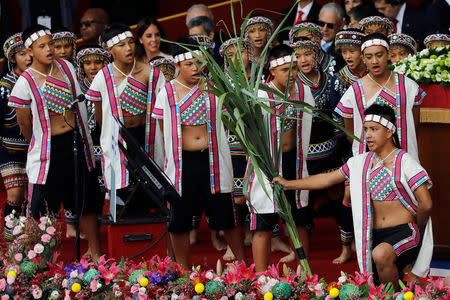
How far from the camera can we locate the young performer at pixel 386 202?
466 cm

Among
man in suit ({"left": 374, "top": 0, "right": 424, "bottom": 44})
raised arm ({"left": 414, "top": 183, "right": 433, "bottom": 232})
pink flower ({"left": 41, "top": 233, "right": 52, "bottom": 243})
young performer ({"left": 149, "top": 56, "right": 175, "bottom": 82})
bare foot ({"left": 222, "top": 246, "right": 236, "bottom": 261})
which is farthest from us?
man in suit ({"left": 374, "top": 0, "right": 424, "bottom": 44})

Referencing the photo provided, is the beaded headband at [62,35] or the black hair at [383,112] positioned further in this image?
the beaded headband at [62,35]

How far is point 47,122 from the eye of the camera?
5895mm

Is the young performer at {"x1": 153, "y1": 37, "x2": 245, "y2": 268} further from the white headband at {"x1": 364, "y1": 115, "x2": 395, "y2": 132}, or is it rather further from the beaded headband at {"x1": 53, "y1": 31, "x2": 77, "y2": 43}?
the beaded headband at {"x1": 53, "y1": 31, "x2": 77, "y2": 43}

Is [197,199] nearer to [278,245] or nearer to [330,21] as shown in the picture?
[278,245]

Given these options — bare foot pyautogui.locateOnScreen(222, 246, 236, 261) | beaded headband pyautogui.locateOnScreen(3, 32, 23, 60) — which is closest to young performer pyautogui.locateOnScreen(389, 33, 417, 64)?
bare foot pyautogui.locateOnScreen(222, 246, 236, 261)

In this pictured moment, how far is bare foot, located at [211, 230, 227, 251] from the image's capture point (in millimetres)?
6715

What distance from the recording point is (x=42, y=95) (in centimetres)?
A: 589

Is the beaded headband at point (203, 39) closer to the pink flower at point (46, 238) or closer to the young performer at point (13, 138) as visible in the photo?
the young performer at point (13, 138)

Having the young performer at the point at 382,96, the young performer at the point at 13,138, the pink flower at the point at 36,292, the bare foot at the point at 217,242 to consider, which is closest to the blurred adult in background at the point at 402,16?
the young performer at the point at 382,96

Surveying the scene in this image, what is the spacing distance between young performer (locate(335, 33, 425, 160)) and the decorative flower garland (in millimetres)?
1406

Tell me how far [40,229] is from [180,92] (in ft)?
4.21

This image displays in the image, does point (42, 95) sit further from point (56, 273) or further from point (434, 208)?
point (434, 208)

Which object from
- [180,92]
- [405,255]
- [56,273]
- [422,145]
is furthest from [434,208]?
[56,273]
